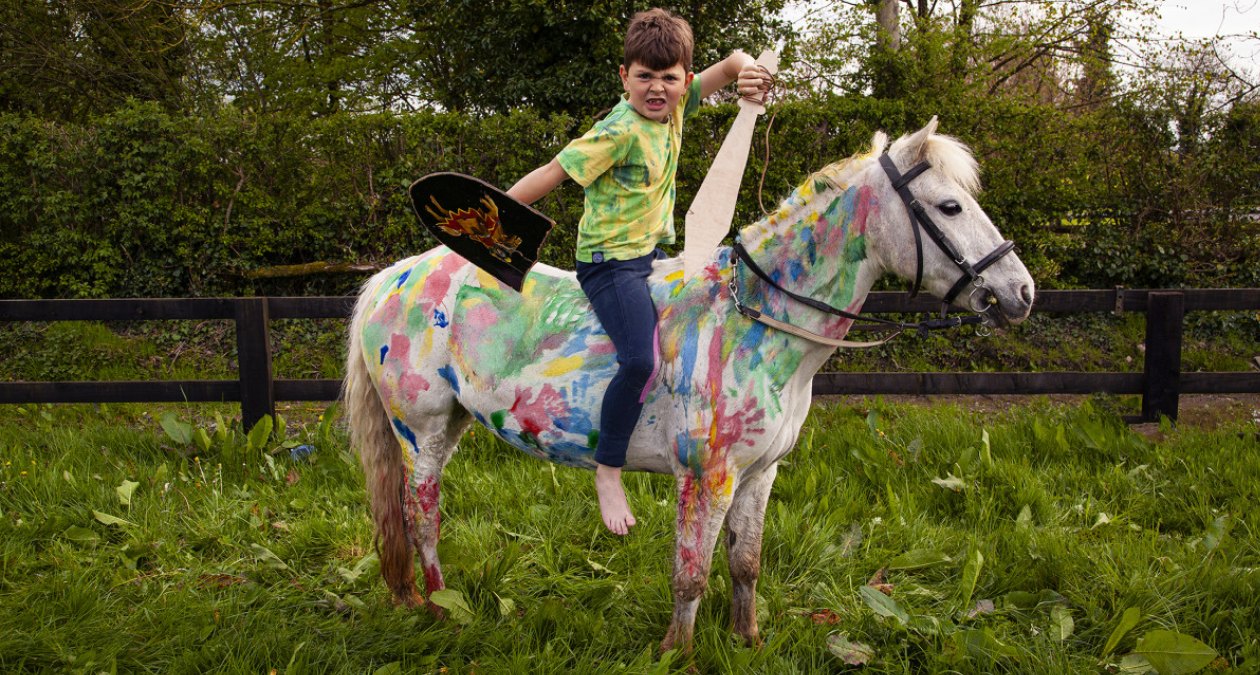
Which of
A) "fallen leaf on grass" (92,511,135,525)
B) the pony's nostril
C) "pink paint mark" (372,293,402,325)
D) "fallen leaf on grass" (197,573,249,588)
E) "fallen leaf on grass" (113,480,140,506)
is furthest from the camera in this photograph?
"fallen leaf on grass" (113,480,140,506)

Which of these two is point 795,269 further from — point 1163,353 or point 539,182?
point 1163,353

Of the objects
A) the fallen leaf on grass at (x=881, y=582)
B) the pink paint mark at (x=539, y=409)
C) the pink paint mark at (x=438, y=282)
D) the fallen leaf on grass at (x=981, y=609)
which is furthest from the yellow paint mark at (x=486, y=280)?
the fallen leaf on grass at (x=981, y=609)

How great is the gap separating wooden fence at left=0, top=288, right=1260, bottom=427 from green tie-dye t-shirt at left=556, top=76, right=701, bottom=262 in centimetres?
304

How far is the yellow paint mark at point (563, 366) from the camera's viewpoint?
9.04ft

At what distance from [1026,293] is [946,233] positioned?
29 cm

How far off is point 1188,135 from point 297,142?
983 centimetres

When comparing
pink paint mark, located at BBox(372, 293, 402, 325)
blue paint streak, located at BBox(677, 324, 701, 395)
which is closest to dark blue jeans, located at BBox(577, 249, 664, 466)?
blue paint streak, located at BBox(677, 324, 701, 395)

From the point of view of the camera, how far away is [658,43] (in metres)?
2.46

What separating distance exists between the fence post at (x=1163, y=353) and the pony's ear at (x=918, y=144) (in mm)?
4366


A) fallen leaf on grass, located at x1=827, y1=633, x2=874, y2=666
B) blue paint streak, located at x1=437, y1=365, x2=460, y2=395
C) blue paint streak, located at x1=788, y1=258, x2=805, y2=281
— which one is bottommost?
fallen leaf on grass, located at x1=827, y1=633, x2=874, y2=666

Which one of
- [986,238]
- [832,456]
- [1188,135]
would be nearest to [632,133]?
[986,238]

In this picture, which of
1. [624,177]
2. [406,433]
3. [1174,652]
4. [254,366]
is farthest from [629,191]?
[254,366]

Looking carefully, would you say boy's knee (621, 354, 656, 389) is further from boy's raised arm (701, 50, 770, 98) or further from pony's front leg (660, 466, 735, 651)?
boy's raised arm (701, 50, 770, 98)

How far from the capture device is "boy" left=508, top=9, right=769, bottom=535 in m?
2.50
